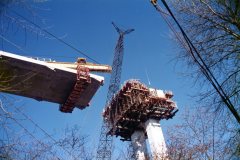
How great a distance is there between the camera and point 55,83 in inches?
843

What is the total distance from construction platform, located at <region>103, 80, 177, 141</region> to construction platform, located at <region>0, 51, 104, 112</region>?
32.0 meters

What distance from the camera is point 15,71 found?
19672 mm

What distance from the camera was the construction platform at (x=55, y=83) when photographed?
67.0 feet

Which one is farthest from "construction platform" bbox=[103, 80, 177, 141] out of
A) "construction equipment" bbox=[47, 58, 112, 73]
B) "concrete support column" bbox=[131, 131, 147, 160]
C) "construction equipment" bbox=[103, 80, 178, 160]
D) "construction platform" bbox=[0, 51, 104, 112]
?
"construction platform" bbox=[0, 51, 104, 112]

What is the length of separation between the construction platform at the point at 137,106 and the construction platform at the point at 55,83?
31951mm

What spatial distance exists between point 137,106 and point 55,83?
35.7m

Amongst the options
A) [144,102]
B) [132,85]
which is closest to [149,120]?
[144,102]

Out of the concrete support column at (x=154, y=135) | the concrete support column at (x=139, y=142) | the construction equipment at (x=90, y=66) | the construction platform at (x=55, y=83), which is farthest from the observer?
the concrete support column at (x=139, y=142)

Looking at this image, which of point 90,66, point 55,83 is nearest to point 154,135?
point 90,66

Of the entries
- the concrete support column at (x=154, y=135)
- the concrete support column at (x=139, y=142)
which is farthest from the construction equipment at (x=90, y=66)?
the concrete support column at (x=139, y=142)

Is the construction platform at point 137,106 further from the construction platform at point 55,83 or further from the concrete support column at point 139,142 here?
the construction platform at point 55,83

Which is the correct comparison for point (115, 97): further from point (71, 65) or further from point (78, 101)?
point (78, 101)

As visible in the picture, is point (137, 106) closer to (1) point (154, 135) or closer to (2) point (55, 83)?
(1) point (154, 135)

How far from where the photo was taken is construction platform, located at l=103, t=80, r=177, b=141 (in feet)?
183
